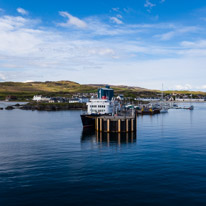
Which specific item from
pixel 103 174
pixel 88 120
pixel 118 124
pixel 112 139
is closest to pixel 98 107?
pixel 88 120

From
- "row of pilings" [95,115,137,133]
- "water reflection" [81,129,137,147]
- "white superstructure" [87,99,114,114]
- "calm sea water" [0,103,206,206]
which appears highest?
"white superstructure" [87,99,114,114]

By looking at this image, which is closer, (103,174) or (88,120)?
(103,174)

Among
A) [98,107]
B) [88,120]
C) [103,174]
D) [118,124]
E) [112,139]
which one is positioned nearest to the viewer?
[103,174]

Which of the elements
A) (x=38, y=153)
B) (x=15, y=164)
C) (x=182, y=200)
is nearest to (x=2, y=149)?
(x=38, y=153)

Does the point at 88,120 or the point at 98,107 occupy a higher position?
the point at 98,107

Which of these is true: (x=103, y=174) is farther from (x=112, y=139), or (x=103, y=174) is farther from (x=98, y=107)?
(x=98, y=107)

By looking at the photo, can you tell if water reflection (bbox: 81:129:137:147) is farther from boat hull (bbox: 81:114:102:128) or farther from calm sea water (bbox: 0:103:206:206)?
boat hull (bbox: 81:114:102:128)

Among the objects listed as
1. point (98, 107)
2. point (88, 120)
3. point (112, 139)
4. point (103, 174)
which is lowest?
point (103, 174)

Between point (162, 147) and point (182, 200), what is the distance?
22.8 meters

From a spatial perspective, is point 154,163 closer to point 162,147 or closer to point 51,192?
point 162,147

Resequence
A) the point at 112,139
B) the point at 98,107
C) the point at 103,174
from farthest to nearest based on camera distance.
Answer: the point at 98,107 < the point at 112,139 < the point at 103,174

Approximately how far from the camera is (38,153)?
41.4 meters

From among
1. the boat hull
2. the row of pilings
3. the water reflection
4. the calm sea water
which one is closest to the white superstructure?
the boat hull

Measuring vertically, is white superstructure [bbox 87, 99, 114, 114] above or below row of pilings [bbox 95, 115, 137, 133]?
above
